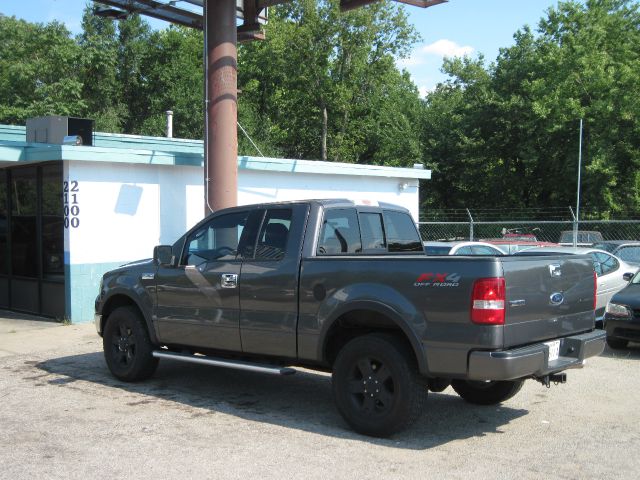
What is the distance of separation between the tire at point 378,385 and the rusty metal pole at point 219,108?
302 inches

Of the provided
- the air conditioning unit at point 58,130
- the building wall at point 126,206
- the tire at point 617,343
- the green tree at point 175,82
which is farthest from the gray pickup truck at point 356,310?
the green tree at point 175,82

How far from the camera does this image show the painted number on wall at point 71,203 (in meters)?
12.6

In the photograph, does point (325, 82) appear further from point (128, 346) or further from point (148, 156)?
point (128, 346)

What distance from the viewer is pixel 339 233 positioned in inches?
273

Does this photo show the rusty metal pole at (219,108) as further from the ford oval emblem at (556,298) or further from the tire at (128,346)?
the ford oval emblem at (556,298)

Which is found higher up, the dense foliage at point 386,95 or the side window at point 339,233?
the dense foliage at point 386,95

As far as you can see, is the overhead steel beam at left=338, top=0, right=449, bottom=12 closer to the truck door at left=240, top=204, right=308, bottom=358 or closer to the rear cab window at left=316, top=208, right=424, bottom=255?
the rear cab window at left=316, top=208, right=424, bottom=255

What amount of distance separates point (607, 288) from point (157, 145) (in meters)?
11.9

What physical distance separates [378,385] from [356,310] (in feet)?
2.18

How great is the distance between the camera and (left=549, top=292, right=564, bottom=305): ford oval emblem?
5929 millimetres

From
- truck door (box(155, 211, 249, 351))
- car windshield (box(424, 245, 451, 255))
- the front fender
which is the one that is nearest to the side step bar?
truck door (box(155, 211, 249, 351))

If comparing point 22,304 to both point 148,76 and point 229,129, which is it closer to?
point 229,129

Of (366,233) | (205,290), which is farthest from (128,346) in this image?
(366,233)

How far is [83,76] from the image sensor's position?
45.3m
